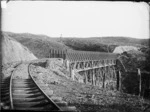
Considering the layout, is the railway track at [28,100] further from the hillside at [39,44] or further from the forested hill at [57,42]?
the hillside at [39,44]

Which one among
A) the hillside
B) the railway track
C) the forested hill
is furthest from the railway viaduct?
the railway track

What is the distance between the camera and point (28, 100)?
6344 mm

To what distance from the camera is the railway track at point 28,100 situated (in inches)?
226

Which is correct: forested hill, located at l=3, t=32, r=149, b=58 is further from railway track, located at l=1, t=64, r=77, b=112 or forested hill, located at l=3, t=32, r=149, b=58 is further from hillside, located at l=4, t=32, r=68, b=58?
railway track, located at l=1, t=64, r=77, b=112

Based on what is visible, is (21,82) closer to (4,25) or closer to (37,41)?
(4,25)

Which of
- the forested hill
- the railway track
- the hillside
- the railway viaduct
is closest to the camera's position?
the railway track

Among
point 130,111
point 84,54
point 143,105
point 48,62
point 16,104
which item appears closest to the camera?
point 16,104

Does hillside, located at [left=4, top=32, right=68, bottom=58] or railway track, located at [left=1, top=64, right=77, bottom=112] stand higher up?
hillside, located at [left=4, top=32, right=68, bottom=58]

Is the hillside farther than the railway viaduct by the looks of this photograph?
Yes

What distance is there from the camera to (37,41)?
20.8 meters

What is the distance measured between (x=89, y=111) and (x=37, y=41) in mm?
15241

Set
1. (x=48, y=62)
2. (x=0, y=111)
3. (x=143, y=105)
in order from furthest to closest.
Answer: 1. (x=48, y=62)
2. (x=143, y=105)
3. (x=0, y=111)

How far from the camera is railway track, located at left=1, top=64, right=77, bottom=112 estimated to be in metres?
5.74

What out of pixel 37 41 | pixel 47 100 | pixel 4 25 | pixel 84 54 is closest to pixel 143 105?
pixel 47 100
